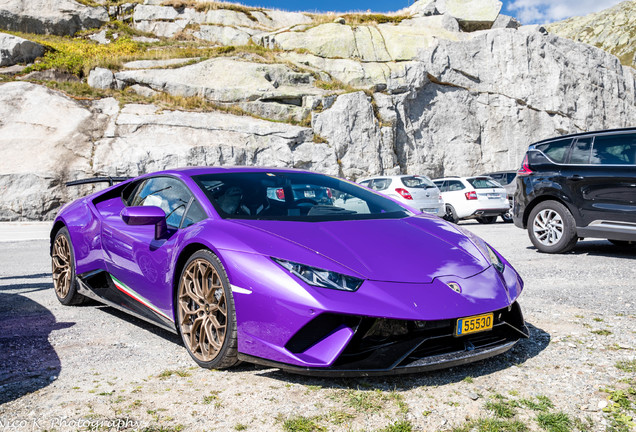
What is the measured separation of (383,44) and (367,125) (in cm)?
677

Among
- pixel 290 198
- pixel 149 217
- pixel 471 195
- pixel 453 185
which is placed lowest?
pixel 471 195

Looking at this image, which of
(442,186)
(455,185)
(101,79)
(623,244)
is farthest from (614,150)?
(101,79)

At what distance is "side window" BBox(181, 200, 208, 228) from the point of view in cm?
354

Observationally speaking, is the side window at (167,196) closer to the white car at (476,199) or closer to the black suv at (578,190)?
the black suv at (578,190)

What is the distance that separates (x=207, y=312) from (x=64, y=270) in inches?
103

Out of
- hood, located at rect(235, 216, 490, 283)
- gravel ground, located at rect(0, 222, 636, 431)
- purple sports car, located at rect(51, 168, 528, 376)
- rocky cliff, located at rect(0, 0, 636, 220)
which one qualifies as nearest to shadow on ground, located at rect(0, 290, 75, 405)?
gravel ground, located at rect(0, 222, 636, 431)

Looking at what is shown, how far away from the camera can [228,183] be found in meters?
3.89

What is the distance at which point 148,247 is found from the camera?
380 cm

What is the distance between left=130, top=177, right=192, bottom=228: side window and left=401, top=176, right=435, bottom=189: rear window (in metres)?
11.8

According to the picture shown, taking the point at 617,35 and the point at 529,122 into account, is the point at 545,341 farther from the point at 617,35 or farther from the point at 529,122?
the point at 617,35

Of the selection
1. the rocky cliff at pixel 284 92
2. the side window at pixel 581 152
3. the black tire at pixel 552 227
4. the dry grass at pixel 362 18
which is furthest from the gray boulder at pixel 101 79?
the side window at pixel 581 152

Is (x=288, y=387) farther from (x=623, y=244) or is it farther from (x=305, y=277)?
(x=623, y=244)

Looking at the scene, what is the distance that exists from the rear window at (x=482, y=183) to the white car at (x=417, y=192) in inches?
53.9

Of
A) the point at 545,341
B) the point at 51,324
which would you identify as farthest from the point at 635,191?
the point at 51,324
